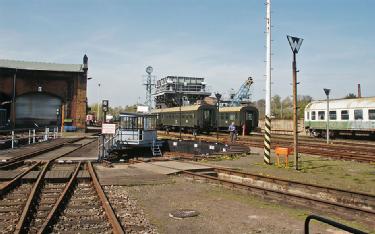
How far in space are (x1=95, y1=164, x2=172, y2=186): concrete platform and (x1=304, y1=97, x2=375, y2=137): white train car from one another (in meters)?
21.7

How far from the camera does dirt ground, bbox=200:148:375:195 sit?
39.5 feet

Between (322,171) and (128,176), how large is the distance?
7.60 meters

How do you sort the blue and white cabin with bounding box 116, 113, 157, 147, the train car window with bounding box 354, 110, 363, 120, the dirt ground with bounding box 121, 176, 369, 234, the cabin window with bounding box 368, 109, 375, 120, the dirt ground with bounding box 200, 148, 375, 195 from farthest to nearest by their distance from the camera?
1. the train car window with bounding box 354, 110, 363, 120
2. the cabin window with bounding box 368, 109, 375, 120
3. the blue and white cabin with bounding box 116, 113, 157, 147
4. the dirt ground with bounding box 200, 148, 375, 195
5. the dirt ground with bounding box 121, 176, 369, 234

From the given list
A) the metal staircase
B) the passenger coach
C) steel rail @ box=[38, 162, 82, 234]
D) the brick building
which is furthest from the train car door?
steel rail @ box=[38, 162, 82, 234]

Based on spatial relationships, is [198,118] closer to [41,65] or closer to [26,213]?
[26,213]

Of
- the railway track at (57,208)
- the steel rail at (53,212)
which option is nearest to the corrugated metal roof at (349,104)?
the railway track at (57,208)

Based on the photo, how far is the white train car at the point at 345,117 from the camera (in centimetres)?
3000

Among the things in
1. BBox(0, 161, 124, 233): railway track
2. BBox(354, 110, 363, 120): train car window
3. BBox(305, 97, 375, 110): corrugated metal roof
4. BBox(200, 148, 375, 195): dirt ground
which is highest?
BBox(305, 97, 375, 110): corrugated metal roof

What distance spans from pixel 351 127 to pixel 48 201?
91.8 feet

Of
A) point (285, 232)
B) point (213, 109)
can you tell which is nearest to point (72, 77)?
point (213, 109)

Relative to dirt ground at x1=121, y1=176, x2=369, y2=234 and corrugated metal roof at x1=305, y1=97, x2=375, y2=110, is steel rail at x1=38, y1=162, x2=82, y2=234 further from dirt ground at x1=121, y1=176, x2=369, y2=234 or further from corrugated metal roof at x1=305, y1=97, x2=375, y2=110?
corrugated metal roof at x1=305, y1=97, x2=375, y2=110

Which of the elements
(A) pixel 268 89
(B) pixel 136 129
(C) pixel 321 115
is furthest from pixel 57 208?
(C) pixel 321 115

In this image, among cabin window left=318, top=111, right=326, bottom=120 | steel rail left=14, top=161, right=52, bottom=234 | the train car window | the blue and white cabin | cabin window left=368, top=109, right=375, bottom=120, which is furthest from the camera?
cabin window left=318, top=111, right=326, bottom=120

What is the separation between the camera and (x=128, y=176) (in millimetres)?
13938
